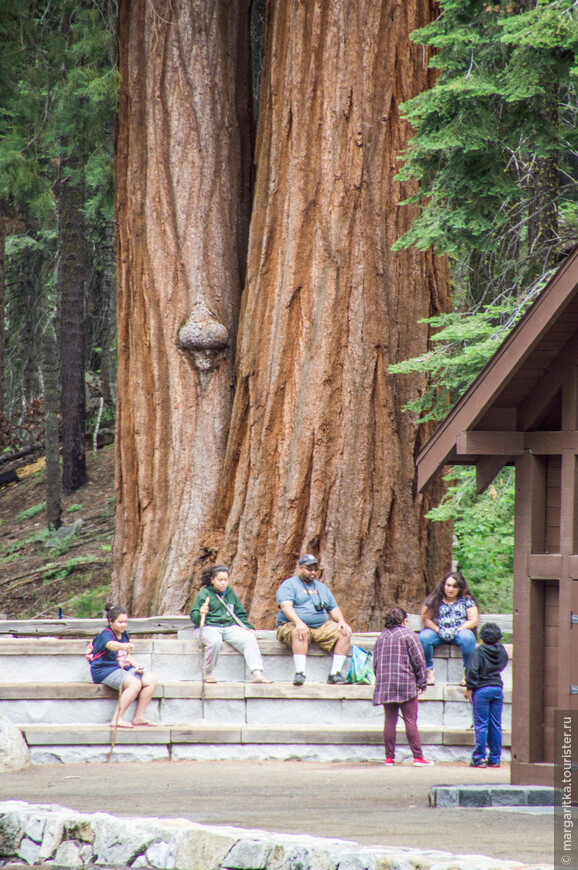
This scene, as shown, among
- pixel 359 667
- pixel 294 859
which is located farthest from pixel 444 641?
pixel 294 859

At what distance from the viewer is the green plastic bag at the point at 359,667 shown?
9266 mm

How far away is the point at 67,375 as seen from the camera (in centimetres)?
2189

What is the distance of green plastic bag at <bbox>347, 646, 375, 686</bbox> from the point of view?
9266 millimetres

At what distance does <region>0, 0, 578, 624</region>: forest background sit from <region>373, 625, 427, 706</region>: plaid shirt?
162 cm

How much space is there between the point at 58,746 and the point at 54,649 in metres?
0.97

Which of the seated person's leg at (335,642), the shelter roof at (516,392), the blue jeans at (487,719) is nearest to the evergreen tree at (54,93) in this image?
the seated person's leg at (335,642)

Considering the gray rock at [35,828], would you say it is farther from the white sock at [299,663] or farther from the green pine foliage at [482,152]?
the green pine foliage at [482,152]

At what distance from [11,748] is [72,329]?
1436 cm

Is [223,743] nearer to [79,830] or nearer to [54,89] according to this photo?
[79,830]

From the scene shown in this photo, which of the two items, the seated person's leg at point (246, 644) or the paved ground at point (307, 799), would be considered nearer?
the paved ground at point (307, 799)

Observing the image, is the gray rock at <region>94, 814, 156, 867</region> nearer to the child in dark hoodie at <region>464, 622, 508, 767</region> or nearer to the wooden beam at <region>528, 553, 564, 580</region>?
the wooden beam at <region>528, 553, 564, 580</region>

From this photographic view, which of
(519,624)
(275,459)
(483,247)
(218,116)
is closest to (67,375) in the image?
(218,116)

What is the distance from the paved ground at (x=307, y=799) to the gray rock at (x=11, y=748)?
124 millimetres

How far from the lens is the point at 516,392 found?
6.81 meters
